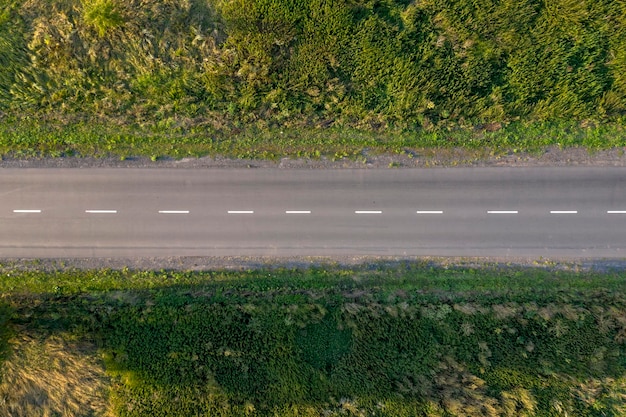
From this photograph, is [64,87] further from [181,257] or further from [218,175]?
[181,257]

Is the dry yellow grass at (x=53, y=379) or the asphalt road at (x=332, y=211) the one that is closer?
the dry yellow grass at (x=53, y=379)

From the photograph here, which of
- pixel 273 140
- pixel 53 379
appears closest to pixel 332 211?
pixel 273 140

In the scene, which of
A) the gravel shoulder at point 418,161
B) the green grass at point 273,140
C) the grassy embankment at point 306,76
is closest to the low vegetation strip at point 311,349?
the gravel shoulder at point 418,161

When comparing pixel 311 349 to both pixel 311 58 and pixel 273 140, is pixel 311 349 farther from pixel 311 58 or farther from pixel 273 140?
pixel 311 58

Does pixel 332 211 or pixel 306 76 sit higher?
pixel 306 76

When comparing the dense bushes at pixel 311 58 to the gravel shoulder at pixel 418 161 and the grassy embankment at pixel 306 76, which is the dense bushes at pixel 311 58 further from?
the gravel shoulder at pixel 418 161

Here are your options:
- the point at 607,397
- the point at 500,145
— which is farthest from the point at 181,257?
the point at 607,397
